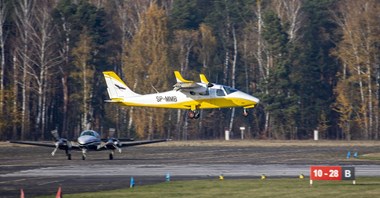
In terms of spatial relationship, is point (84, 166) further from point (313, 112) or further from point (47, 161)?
point (313, 112)

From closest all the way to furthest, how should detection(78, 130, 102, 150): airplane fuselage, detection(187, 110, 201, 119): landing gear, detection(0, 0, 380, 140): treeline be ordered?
1. detection(78, 130, 102, 150): airplane fuselage
2. detection(187, 110, 201, 119): landing gear
3. detection(0, 0, 380, 140): treeline

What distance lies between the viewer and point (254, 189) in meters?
36.8

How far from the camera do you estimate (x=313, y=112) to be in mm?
99375

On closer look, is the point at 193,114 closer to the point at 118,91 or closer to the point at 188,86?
the point at 188,86

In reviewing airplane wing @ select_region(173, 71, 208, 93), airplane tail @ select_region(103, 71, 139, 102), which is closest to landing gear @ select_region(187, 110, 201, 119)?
airplane wing @ select_region(173, 71, 208, 93)

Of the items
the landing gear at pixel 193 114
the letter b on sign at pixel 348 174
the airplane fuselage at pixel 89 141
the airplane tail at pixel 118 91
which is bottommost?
the letter b on sign at pixel 348 174

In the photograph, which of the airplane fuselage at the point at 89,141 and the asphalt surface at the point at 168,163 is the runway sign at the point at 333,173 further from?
the airplane fuselage at the point at 89,141

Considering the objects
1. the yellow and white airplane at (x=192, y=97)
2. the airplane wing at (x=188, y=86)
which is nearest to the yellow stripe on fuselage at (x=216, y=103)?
the yellow and white airplane at (x=192, y=97)

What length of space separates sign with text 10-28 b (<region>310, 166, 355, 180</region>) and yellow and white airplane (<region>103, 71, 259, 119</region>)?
96.2ft

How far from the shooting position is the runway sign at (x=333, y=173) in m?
36.3

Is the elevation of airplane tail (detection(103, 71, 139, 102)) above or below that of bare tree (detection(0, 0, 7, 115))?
below

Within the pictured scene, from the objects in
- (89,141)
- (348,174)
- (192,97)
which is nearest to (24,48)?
(192,97)

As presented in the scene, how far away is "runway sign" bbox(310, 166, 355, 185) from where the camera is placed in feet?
119

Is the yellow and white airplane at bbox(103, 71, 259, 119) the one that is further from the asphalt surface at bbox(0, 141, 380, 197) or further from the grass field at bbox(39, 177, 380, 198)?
the grass field at bbox(39, 177, 380, 198)
